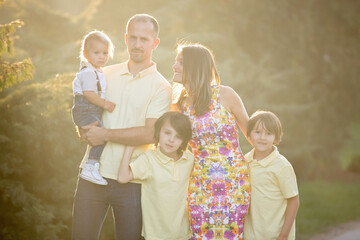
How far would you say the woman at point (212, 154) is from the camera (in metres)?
3.38

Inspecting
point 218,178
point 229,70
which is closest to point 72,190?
point 218,178

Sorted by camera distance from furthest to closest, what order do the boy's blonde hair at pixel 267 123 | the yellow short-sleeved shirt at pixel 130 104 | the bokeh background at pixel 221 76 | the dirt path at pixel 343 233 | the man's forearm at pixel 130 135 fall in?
the dirt path at pixel 343 233 < the bokeh background at pixel 221 76 < the boy's blonde hair at pixel 267 123 < the yellow short-sleeved shirt at pixel 130 104 < the man's forearm at pixel 130 135

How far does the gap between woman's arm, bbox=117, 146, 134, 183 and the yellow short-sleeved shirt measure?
0.19 feet

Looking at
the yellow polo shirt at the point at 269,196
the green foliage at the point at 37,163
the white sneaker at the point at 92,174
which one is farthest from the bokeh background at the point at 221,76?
the yellow polo shirt at the point at 269,196

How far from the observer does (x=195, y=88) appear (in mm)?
3439

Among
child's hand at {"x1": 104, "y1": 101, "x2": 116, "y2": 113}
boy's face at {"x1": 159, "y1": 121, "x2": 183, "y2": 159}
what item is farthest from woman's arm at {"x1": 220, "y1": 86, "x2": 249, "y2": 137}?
child's hand at {"x1": 104, "y1": 101, "x2": 116, "y2": 113}

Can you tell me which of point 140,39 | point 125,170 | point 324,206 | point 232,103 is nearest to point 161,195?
point 125,170

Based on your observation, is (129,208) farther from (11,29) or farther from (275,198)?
(11,29)

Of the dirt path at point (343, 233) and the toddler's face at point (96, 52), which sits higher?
the toddler's face at point (96, 52)

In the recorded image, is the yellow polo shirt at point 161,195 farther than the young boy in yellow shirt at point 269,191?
No

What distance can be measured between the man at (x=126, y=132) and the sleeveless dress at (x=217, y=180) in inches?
14.2

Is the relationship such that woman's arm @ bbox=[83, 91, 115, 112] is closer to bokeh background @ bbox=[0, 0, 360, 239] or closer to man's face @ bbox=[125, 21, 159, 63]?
man's face @ bbox=[125, 21, 159, 63]

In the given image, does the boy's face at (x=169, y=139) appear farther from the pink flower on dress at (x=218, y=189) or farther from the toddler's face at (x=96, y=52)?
the toddler's face at (x=96, y=52)

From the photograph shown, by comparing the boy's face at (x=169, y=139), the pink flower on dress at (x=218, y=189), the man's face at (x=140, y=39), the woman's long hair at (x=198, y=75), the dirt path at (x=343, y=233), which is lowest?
the dirt path at (x=343, y=233)
